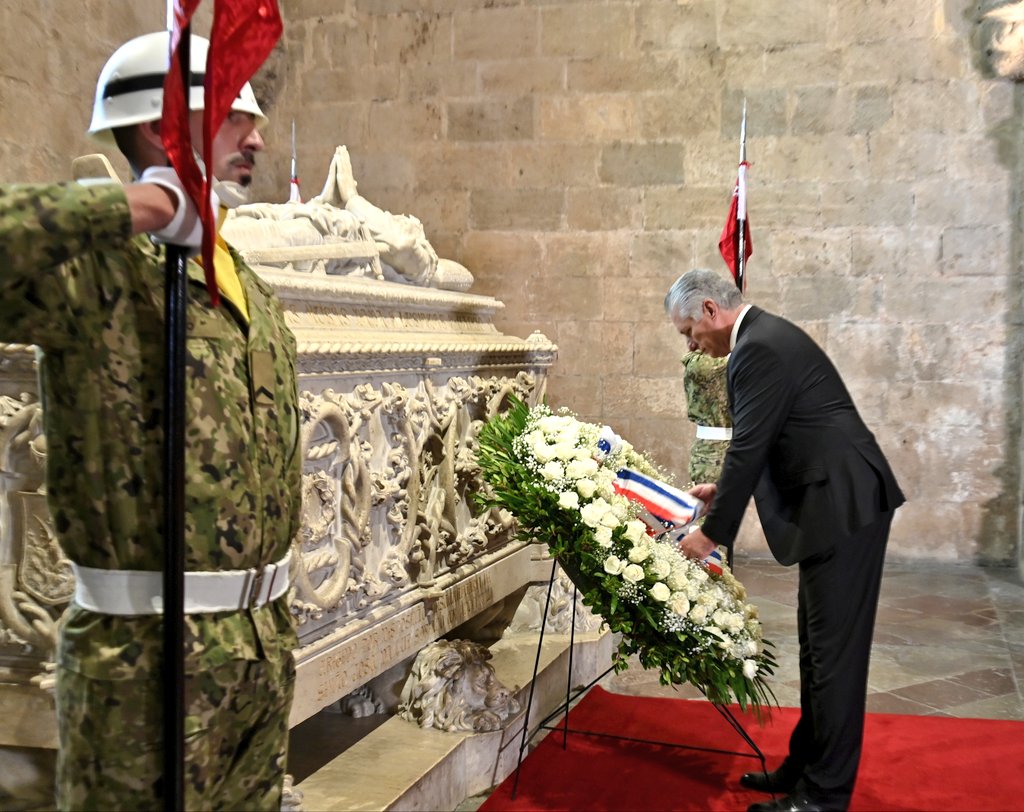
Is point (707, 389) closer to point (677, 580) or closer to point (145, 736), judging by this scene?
point (677, 580)

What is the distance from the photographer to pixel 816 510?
2.75 metres

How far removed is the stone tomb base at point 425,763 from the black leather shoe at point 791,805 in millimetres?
777

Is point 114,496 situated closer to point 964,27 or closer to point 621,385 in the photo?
point 621,385

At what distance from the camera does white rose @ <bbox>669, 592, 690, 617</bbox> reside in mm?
2754

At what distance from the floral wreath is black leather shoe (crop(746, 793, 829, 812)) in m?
0.25

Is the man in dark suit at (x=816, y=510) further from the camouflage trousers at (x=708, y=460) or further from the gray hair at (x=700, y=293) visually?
the camouflage trousers at (x=708, y=460)

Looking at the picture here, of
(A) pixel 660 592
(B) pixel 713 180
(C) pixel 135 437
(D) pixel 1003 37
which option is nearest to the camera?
(C) pixel 135 437

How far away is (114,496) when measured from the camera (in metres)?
1.39

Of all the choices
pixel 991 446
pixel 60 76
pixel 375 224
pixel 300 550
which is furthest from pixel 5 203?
pixel 991 446

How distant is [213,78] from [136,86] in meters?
0.18

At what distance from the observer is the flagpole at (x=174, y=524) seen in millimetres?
1306

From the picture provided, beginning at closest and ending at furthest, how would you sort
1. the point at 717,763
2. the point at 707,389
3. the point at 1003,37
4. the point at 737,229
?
1. the point at 717,763
2. the point at 707,389
3. the point at 737,229
4. the point at 1003,37

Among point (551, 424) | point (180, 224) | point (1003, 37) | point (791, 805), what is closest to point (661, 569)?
point (551, 424)

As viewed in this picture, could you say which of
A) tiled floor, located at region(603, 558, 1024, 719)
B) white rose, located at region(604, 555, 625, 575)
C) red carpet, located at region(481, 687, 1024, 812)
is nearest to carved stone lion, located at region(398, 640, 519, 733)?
red carpet, located at region(481, 687, 1024, 812)
